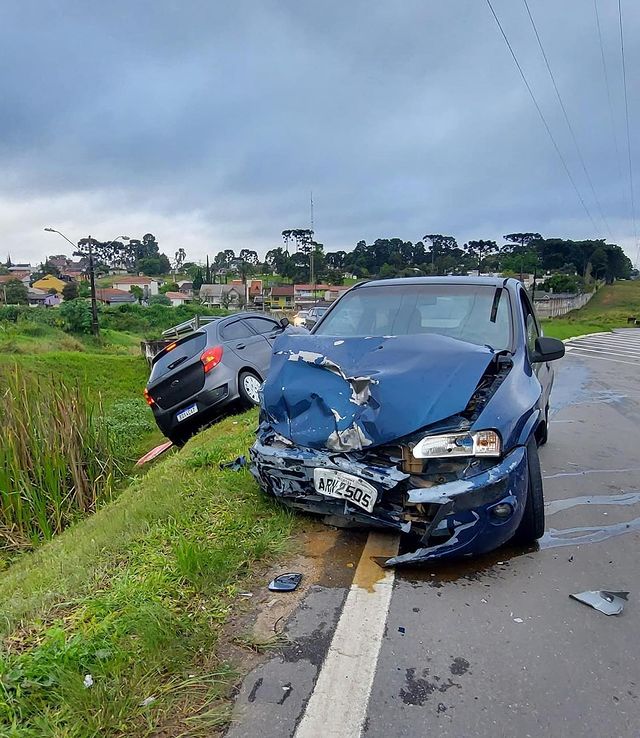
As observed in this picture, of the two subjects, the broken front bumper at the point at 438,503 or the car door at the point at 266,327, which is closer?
the broken front bumper at the point at 438,503

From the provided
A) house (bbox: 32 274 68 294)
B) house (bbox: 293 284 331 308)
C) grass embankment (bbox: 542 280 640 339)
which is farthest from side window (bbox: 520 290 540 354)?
house (bbox: 32 274 68 294)

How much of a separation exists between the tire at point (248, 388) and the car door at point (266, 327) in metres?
0.50

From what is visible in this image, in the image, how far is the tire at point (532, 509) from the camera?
11.0 ft

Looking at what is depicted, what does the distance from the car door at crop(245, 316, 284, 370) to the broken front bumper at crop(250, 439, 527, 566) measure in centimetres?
551

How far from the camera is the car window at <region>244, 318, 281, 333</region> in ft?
29.9

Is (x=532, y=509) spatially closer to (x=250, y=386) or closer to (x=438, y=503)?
(x=438, y=503)

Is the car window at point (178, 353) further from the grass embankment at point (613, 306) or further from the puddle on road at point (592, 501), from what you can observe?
the grass embankment at point (613, 306)

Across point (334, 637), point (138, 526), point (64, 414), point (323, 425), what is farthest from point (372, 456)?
point (64, 414)

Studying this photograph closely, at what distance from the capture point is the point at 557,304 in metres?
61.5

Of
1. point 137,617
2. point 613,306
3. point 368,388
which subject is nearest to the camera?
point 137,617

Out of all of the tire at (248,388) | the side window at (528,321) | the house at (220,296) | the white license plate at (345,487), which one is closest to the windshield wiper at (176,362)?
Answer: the tire at (248,388)

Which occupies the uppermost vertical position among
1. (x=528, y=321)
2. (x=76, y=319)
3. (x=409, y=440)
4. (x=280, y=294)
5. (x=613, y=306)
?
(x=280, y=294)

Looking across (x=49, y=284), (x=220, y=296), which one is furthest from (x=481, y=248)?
(x=49, y=284)

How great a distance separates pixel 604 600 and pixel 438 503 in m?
1.00
